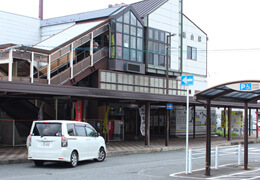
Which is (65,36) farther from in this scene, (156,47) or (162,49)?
(162,49)

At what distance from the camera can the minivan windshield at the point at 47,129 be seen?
46.7 feet

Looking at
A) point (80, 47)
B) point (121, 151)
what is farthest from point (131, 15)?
point (121, 151)

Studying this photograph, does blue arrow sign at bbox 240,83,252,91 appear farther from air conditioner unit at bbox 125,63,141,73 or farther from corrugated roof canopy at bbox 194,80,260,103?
air conditioner unit at bbox 125,63,141,73

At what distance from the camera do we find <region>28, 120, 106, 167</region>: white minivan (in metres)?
14.0

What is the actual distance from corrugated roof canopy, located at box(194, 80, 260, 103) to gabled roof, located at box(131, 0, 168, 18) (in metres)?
21.7

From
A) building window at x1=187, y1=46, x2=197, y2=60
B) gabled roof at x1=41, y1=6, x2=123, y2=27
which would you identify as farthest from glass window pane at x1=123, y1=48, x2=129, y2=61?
building window at x1=187, y1=46, x2=197, y2=60

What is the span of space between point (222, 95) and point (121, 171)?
4.61 m

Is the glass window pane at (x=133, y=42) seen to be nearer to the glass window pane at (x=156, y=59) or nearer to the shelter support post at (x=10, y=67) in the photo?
the glass window pane at (x=156, y=59)

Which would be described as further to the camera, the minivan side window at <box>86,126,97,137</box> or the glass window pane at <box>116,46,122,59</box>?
the glass window pane at <box>116,46,122,59</box>

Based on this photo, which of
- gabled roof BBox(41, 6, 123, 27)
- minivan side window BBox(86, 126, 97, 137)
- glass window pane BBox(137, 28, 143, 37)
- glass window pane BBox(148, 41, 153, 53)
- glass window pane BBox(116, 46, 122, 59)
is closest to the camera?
minivan side window BBox(86, 126, 97, 137)

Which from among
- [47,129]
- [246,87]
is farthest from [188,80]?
[47,129]

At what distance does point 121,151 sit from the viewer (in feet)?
66.8

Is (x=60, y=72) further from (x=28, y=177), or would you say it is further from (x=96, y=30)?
(x=28, y=177)

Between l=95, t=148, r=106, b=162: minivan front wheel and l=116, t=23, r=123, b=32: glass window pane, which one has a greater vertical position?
l=116, t=23, r=123, b=32: glass window pane
